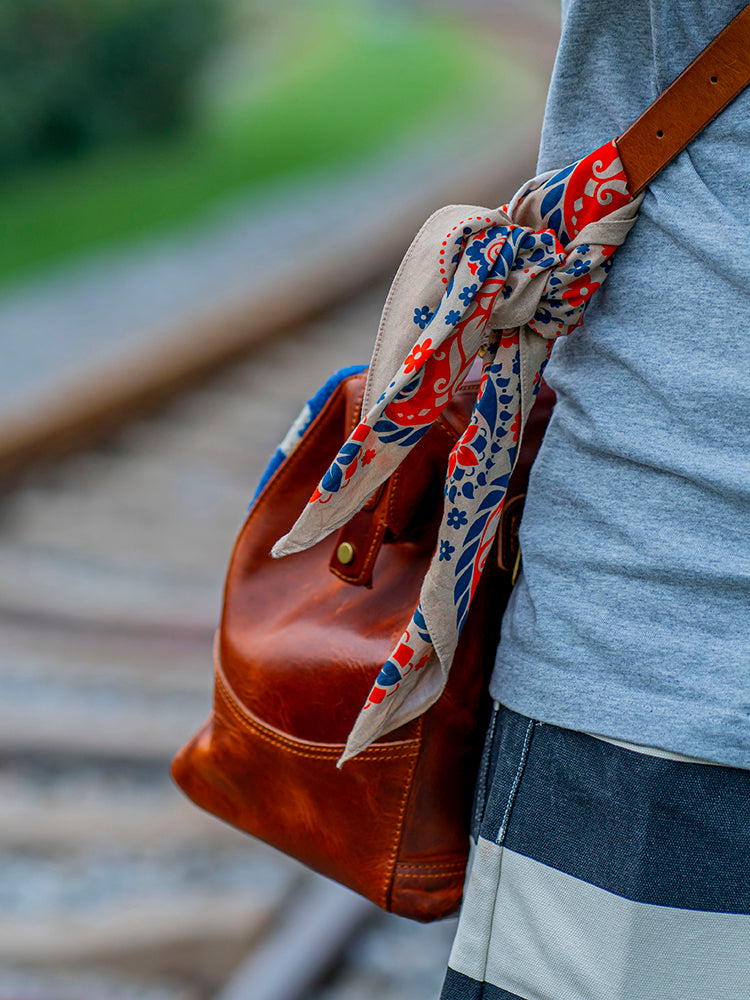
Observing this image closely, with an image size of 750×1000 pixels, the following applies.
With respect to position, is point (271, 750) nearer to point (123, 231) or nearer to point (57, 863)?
point (57, 863)

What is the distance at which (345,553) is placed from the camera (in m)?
1.12

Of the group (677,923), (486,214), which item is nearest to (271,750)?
(677,923)

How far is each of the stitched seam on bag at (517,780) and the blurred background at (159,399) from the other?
1588 mm

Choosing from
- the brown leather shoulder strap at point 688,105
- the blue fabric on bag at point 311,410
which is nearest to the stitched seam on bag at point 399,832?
the blue fabric on bag at point 311,410

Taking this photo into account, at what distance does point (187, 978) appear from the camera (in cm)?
255

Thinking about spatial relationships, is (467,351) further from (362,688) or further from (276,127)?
(276,127)

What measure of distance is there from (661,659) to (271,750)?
0.43 m

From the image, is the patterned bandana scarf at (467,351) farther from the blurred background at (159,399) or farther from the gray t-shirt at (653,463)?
the blurred background at (159,399)

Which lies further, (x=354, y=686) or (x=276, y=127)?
(x=276, y=127)

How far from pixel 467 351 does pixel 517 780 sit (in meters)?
0.36

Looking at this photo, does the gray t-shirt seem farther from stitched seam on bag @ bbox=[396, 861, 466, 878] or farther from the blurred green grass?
the blurred green grass

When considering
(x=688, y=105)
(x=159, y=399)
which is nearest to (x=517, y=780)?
(x=688, y=105)

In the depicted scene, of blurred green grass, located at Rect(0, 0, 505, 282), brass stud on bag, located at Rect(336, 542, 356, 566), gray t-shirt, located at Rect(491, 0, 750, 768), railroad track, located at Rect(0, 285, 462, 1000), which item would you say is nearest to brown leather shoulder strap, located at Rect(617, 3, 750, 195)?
gray t-shirt, located at Rect(491, 0, 750, 768)

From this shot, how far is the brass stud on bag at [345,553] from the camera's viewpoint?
111 centimetres
